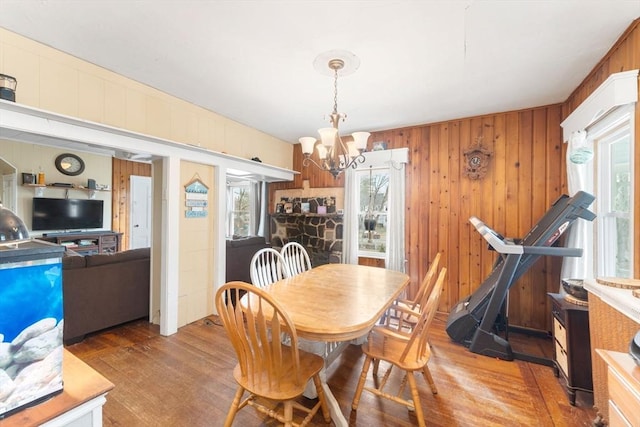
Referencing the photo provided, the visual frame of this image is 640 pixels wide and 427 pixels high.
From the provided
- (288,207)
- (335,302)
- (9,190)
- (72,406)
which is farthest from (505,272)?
(9,190)

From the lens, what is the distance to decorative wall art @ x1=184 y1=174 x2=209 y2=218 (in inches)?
120

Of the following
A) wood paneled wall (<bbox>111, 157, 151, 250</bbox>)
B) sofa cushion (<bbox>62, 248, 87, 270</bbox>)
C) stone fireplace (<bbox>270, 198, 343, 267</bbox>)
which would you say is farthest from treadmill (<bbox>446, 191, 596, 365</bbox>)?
wood paneled wall (<bbox>111, 157, 151, 250</bbox>)

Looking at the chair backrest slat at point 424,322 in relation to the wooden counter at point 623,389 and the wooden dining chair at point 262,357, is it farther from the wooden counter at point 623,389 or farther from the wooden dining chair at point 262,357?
the wooden counter at point 623,389

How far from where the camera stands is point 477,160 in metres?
3.32

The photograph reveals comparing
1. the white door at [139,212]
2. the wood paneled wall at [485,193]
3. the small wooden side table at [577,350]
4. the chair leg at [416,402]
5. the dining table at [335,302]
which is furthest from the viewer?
the white door at [139,212]

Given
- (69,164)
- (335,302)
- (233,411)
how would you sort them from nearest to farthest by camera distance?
(233,411) < (335,302) < (69,164)

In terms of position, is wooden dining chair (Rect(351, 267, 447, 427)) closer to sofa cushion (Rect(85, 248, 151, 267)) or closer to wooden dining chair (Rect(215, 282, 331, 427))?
wooden dining chair (Rect(215, 282, 331, 427))

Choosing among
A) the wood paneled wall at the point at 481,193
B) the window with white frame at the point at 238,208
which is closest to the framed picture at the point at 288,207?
the window with white frame at the point at 238,208

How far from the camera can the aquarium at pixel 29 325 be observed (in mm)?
743

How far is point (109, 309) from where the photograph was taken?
2797 millimetres

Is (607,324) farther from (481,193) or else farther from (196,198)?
(196,198)

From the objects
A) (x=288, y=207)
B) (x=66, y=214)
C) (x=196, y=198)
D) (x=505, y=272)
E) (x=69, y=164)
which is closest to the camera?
(x=505, y=272)

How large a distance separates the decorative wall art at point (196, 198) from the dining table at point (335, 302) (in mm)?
1538

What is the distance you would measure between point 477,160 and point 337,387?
2963mm
